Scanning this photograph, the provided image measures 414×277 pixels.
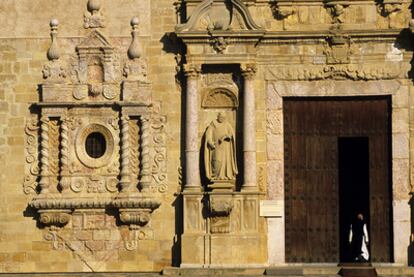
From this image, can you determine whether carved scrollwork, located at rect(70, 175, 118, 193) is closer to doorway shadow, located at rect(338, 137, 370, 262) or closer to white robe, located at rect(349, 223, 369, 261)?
white robe, located at rect(349, 223, 369, 261)

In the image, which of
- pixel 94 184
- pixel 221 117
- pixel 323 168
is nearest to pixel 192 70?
pixel 221 117

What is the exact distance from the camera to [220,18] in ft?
85.1

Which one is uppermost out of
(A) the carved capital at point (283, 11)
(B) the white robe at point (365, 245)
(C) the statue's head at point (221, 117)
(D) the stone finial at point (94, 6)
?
(D) the stone finial at point (94, 6)

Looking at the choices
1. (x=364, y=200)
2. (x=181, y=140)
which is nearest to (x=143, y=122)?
(x=181, y=140)

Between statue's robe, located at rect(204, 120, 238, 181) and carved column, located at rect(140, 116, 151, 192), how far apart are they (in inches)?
42.6

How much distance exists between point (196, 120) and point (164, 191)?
1446 mm

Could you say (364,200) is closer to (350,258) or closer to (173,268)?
(350,258)

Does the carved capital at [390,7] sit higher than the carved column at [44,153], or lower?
higher

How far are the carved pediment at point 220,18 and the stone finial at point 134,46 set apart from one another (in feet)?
2.83

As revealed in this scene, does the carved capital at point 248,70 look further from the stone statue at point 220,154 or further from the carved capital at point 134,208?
the carved capital at point 134,208

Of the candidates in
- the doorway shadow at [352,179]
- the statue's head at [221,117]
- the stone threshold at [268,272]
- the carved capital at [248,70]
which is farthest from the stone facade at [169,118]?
the doorway shadow at [352,179]

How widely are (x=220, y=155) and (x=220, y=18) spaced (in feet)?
8.37

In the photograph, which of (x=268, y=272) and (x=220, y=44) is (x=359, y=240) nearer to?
(x=268, y=272)

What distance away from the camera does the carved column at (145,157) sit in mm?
25875
